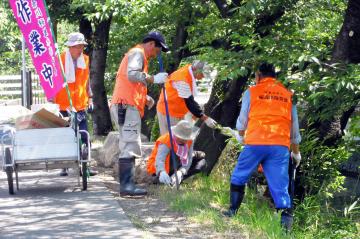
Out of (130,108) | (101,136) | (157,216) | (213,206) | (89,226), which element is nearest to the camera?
(89,226)

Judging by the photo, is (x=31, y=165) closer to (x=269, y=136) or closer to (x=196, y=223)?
(x=196, y=223)

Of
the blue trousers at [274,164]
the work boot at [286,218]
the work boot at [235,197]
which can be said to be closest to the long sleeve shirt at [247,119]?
the blue trousers at [274,164]

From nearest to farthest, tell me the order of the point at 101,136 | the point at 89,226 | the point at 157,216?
the point at 89,226
the point at 157,216
the point at 101,136

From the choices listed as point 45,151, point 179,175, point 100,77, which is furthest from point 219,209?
point 100,77

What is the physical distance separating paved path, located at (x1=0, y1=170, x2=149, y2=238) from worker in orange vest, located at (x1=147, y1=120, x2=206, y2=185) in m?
0.68

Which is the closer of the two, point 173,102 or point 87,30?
point 173,102

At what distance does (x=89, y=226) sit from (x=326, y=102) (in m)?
2.74

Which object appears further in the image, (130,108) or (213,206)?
(130,108)

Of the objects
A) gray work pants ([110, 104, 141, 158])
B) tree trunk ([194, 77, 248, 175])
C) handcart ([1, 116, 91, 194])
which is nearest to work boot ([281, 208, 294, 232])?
gray work pants ([110, 104, 141, 158])

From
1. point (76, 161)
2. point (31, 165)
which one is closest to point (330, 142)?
point (76, 161)

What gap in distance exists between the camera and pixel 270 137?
720 cm

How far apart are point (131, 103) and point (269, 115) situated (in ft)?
6.57

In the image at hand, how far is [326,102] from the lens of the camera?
24.9 feet

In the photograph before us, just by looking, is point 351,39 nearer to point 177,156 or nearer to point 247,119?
point 247,119
